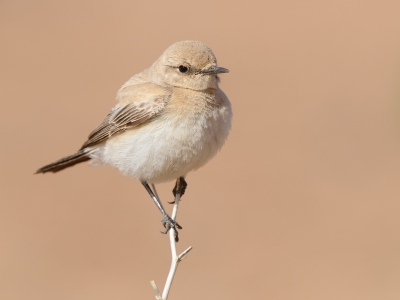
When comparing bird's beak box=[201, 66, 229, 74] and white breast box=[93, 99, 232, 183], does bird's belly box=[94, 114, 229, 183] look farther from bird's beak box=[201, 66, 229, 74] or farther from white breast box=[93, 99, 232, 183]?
bird's beak box=[201, 66, 229, 74]

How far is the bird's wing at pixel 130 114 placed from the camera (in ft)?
17.5

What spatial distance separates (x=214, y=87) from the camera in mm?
5480

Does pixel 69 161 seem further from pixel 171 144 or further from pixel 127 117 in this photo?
pixel 171 144

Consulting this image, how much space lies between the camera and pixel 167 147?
17.0ft

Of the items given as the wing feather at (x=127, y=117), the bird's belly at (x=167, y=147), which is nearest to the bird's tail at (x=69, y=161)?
the wing feather at (x=127, y=117)

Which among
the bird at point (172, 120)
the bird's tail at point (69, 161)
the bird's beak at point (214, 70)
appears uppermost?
the bird's beak at point (214, 70)

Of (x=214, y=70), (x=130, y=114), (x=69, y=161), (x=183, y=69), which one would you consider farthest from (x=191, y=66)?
(x=69, y=161)

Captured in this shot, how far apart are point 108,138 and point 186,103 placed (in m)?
0.97

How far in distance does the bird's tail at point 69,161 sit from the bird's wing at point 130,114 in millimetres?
122

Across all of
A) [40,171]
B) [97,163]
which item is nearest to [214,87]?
[97,163]

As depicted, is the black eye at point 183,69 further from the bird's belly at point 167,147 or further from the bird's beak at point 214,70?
the bird's belly at point 167,147

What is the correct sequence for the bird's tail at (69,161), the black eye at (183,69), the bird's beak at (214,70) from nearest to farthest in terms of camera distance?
1. the bird's beak at (214,70)
2. the black eye at (183,69)
3. the bird's tail at (69,161)

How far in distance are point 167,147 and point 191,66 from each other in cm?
80

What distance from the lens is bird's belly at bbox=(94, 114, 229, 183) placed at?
203 inches
